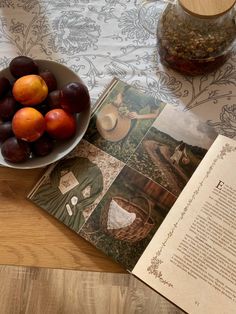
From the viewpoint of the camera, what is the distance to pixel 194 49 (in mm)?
638

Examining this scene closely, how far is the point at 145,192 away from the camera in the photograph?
635 millimetres

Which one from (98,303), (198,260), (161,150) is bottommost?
(98,303)

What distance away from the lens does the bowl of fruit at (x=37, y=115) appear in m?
0.61

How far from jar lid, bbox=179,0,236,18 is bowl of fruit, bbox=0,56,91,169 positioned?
20 centimetres

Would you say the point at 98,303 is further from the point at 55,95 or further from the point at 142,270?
the point at 55,95

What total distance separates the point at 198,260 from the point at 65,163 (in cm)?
26

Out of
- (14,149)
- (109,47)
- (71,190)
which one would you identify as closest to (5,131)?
(14,149)

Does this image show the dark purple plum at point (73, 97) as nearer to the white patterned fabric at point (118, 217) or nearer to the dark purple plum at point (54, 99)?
the dark purple plum at point (54, 99)

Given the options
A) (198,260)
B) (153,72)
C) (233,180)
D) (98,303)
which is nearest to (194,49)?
(153,72)

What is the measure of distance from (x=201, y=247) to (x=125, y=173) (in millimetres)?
165

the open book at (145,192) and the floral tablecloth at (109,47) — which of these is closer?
the open book at (145,192)

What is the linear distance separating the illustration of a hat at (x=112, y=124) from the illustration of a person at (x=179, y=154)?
0.29ft

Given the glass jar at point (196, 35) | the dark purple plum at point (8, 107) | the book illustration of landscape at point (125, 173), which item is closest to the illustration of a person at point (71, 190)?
the book illustration of landscape at point (125, 173)

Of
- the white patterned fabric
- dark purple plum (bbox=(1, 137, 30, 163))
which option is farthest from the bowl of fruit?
the white patterned fabric
